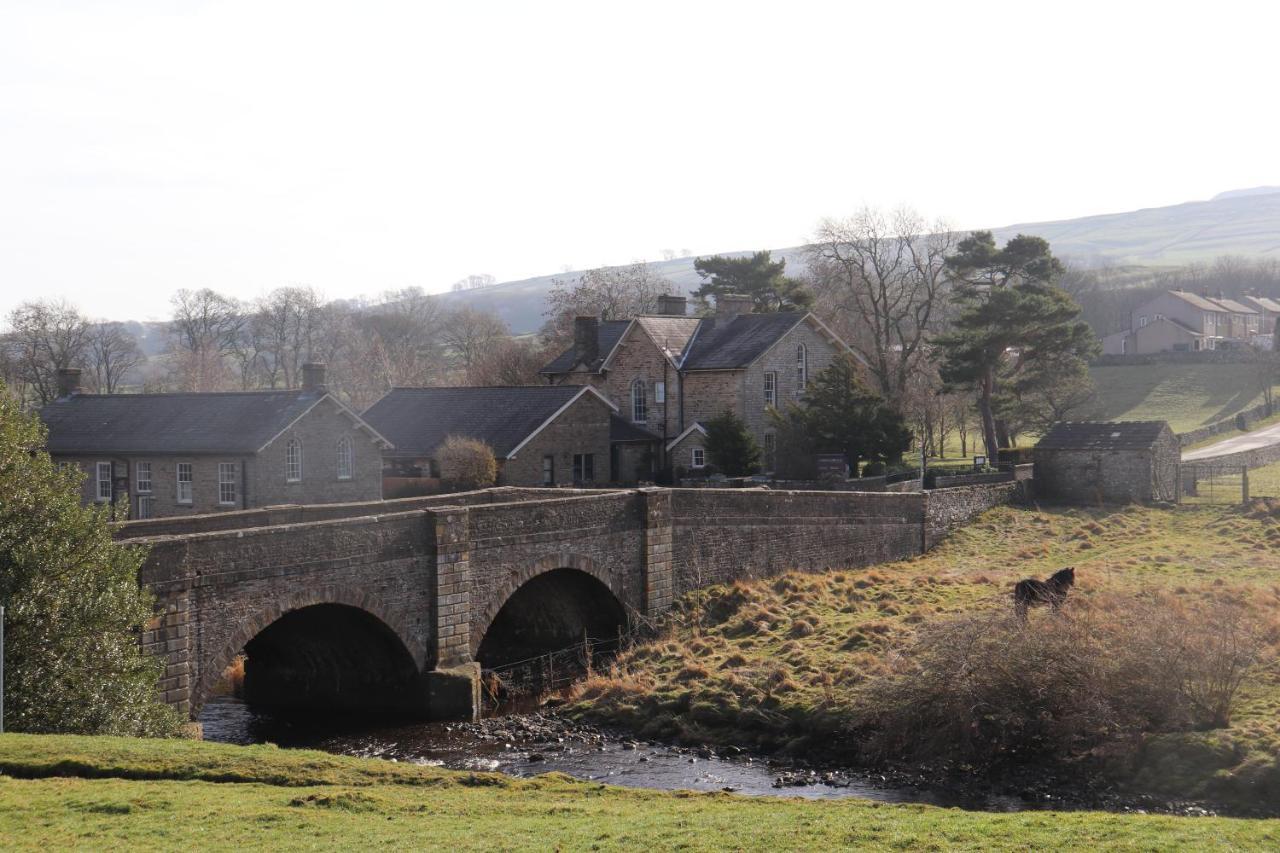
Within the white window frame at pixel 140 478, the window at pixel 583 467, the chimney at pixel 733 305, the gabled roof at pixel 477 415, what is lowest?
the window at pixel 583 467

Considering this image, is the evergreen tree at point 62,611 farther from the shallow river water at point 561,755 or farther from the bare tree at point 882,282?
the bare tree at point 882,282

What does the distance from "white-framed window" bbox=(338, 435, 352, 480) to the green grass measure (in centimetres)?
4483

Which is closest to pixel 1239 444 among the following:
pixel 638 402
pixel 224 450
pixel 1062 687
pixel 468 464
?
pixel 638 402

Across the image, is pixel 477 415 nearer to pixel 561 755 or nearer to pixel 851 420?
pixel 851 420

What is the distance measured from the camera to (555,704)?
2661 centimetres

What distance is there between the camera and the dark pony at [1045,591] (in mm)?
25266

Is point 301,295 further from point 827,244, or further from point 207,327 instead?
point 827,244

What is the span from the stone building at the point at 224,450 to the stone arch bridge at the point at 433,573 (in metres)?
9.92

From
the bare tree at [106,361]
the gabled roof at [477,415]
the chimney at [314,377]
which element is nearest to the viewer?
the chimney at [314,377]

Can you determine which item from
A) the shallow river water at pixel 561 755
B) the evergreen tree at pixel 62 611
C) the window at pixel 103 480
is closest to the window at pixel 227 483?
the window at pixel 103 480

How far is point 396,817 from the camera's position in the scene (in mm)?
14602

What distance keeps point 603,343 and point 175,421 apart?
1922 cm

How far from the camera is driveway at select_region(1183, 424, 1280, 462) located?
56.0 m

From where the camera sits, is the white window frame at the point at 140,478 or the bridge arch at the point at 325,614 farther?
the white window frame at the point at 140,478
